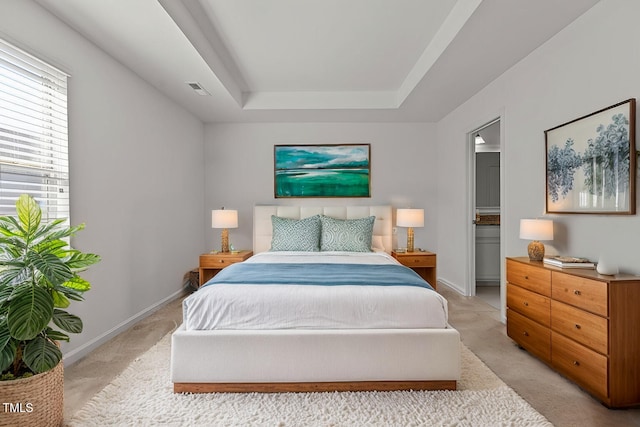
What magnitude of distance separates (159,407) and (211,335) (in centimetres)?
47

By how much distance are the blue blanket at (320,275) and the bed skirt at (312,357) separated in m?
0.37

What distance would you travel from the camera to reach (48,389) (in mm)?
1703

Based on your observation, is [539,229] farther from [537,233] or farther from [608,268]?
[608,268]

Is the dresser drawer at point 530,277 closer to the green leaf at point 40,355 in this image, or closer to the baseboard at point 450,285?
the baseboard at point 450,285

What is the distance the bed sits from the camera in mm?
2084

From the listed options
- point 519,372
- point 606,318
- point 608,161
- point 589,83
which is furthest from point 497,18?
point 519,372

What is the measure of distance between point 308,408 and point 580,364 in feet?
5.50

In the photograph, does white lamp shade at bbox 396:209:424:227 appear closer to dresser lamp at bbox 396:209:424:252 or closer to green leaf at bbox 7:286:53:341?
dresser lamp at bbox 396:209:424:252

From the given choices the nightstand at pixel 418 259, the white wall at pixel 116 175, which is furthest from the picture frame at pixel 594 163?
the white wall at pixel 116 175

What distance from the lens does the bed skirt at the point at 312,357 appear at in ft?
6.83

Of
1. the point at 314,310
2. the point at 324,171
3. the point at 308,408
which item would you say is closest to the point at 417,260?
the point at 324,171

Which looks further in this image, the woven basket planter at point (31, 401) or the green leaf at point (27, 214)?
the green leaf at point (27, 214)

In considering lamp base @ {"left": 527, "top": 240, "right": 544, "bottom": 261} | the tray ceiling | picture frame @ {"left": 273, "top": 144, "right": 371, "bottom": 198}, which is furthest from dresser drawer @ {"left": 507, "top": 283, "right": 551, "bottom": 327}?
picture frame @ {"left": 273, "top": 144, "right": 371, "bottom": 198}

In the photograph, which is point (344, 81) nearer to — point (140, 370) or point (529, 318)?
point (529, 318)
